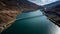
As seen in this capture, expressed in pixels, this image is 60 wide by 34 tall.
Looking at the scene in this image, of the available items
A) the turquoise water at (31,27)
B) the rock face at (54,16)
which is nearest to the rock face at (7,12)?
the turquoise water at (31,27)

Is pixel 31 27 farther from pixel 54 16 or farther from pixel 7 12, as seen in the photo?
pixel 7 12

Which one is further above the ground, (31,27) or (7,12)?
(7,12)

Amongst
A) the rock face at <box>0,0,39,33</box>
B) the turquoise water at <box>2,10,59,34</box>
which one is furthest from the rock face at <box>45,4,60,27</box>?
the rock face at <box>0,0,39,33</box>

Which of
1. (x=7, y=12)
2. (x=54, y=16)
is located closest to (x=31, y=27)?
(x=54, y=16)

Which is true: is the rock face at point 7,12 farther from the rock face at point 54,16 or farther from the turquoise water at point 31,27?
the rock face at point 54,16

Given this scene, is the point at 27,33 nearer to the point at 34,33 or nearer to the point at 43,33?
the point at 34,33

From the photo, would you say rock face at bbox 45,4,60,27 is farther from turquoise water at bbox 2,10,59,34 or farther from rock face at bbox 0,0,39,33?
rock face at bbox 0,0,39,33

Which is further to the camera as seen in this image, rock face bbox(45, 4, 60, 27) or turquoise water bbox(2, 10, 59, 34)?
rock face bbox(45, 4, 60, 27)

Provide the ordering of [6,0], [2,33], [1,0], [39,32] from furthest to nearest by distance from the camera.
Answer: [6,0] < [1,0] < [39,32] < [2,33]

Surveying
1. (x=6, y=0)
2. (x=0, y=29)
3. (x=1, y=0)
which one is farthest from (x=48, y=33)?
(x=6, y=0)

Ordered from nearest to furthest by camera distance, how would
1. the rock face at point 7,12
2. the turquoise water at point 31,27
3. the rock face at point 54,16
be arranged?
the turquoise water at point 31,27, the rock face at point 7,12, the rock face at point 54,16

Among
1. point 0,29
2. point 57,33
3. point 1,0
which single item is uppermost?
point 1,0
